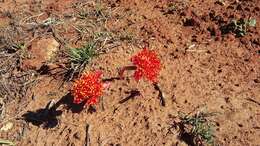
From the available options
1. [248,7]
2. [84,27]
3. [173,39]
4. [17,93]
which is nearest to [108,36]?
[84,27]

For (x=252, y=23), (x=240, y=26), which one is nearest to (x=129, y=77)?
(x=240, y=26)

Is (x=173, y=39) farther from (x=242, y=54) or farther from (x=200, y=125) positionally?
(x=200, y=125)

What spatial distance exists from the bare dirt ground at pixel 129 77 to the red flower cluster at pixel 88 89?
0.30 m

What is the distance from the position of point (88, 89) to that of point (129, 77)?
2.18 feet

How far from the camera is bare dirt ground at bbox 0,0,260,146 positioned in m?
4.60

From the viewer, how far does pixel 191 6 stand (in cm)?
567

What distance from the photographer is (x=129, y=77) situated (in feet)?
16.7

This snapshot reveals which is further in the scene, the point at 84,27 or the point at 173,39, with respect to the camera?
the point at 84,27

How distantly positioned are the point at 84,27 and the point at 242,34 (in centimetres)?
198

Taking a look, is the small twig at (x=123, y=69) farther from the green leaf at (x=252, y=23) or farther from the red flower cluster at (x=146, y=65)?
the green leaf at (x=252, y=23)

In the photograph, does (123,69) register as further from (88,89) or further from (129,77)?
(88,89)

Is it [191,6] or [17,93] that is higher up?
[191,6]

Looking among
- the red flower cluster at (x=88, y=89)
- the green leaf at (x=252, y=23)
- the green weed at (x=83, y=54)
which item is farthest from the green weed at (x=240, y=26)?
the red flower cluster at (x=88, y=89)

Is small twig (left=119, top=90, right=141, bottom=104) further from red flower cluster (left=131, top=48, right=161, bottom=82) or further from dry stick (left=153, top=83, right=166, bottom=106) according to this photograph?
red flower cluster (left=131, top=48, right=161, bottom=82)
